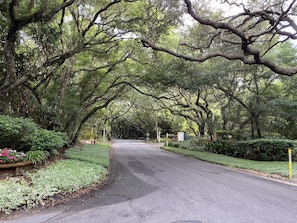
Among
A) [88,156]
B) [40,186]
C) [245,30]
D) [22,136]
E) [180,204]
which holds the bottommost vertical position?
[180,204]

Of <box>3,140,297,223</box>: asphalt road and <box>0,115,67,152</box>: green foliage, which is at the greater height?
<box>0,115,67,152</box>: green foliage

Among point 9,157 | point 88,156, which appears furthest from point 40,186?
point 88,156

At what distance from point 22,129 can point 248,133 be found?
16259mm

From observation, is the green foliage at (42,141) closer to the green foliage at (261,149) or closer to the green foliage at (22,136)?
the green foliage at (22,136)

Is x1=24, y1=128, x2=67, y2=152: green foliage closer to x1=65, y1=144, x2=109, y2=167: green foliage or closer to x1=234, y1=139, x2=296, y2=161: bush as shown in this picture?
x1=65, y1=144, x2=109, y2=167: green foliage

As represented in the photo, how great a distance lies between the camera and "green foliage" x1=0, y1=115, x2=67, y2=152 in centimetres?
754

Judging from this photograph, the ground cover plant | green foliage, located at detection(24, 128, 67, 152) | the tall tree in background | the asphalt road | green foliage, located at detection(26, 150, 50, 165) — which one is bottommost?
the asphalt road

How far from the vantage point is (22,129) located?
7887mm

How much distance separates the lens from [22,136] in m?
A: 8.08

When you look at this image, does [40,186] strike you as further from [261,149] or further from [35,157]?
[261,149]

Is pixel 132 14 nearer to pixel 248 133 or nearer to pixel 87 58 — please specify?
pixel 87 58

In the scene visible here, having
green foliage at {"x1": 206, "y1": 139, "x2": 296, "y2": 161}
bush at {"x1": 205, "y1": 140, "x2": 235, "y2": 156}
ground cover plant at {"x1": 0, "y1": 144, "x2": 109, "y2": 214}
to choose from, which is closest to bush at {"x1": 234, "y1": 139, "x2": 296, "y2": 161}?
green foliage at {"x1": 206, "y1": 139, "x2": 296, "y2": 161}

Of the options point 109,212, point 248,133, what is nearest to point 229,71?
point 248,133

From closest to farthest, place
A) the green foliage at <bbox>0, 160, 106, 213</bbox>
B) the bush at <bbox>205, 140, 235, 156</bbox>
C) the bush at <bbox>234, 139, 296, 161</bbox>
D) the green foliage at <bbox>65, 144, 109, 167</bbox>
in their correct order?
the green foliage at <bbox>0, 160, 106, 213</bbox>
the green foliage at <bbox>65, 144, 109, 167</bbox>
the bush at <bbox>234, 139, 296, 161</bbox>
the bush at <bbox>205, 140, 235, 156</bbox>
